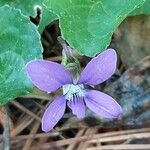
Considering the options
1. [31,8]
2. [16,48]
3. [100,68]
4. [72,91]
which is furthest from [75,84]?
[31,8]

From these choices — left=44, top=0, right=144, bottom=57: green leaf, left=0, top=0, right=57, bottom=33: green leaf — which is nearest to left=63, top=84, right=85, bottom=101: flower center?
left=44, top=0, right=144, bottom=57: green leaf

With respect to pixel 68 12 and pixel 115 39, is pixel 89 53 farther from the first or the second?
pixel 115 39

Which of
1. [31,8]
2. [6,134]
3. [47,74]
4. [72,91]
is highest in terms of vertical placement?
[31,8]

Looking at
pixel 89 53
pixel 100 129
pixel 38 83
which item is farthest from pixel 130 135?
pixel 38 83

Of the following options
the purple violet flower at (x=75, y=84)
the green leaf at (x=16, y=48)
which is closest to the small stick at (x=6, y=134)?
the green leaf at (x=16, y=48)

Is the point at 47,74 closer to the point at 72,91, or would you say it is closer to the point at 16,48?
the point at 72,91

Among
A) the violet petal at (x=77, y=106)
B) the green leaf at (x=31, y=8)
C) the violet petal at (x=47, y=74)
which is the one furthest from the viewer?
the green leaf at (x=31, y=8)

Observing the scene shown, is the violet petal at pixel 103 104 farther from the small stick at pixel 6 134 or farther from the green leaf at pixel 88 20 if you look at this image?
the small stick at pixel 6 134

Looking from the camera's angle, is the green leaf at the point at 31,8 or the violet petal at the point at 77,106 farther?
the green leaf at the point at 31,8
